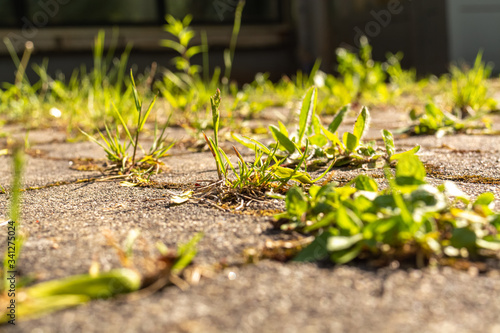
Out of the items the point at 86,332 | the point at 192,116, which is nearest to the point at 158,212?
the point at 86,332

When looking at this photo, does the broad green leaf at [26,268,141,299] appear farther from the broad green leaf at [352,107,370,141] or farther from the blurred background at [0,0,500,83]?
the blurred background at [0,0,500,83]

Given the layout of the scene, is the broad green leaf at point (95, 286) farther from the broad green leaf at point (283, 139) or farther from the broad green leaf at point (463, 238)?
the broad green leaf at point (283, 139)

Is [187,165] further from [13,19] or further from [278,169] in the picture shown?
[13,19]

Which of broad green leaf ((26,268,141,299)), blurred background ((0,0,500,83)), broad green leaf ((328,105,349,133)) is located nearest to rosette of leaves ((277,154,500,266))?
broad green leaf ((26,268,141,299))

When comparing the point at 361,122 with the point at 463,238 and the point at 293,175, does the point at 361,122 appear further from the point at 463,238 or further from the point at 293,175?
the point at 463,238

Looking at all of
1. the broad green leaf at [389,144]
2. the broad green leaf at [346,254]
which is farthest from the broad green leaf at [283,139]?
the broad green leaf at [346,254]

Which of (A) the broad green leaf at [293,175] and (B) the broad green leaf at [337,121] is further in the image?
(B) the broad green leaf at [337,121]

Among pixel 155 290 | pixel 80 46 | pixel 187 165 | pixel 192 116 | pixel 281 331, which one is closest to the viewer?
pixel 281 331

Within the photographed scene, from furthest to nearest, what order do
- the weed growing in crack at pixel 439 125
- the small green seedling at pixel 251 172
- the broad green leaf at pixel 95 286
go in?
the weed growing in crack at pixel 439 125, the small green seedling at pixel 251 172, the broad green leaf at pixel 95 286

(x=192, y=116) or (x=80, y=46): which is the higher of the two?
(x=80, y=46)
